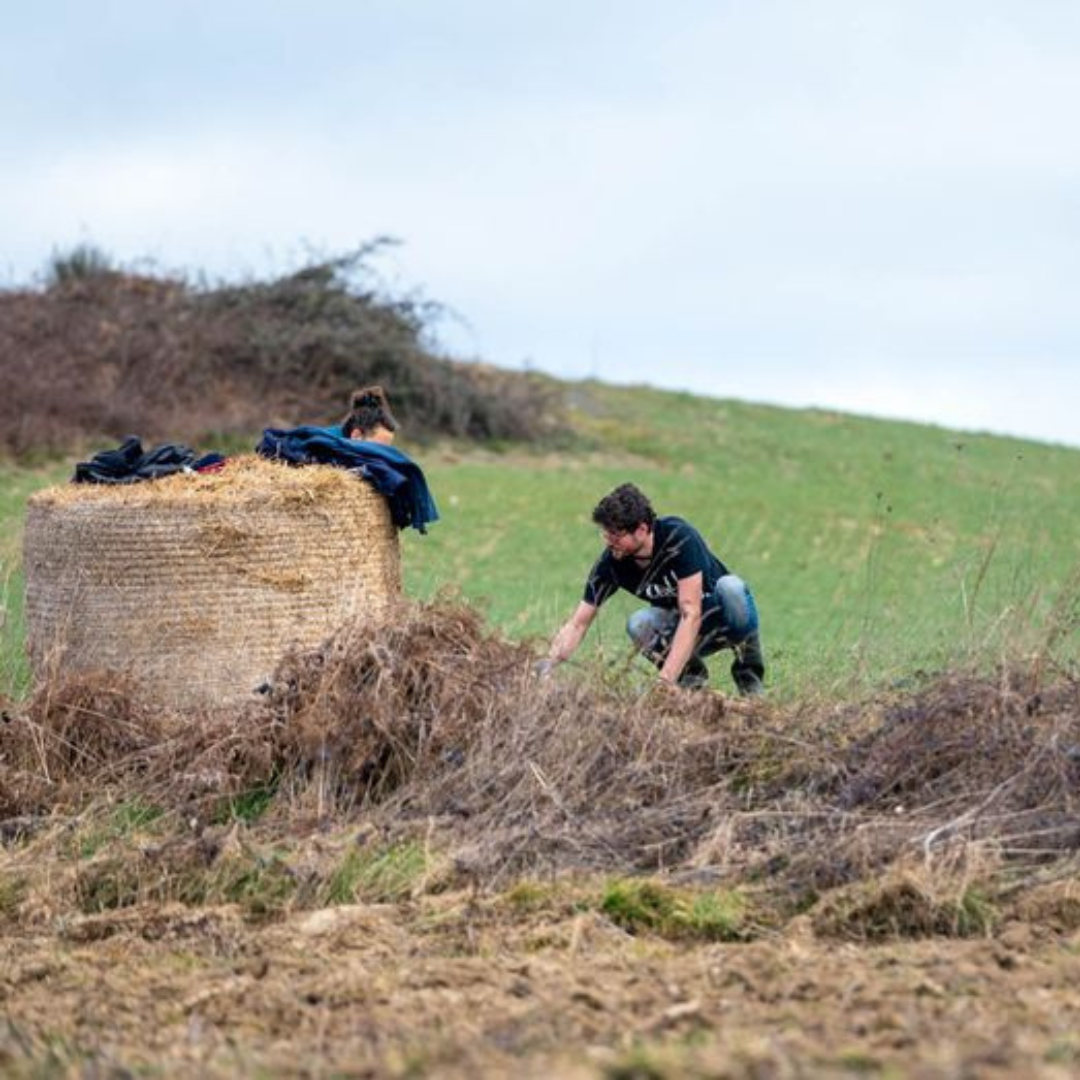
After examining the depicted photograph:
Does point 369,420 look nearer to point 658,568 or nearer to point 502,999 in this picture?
point 658,568

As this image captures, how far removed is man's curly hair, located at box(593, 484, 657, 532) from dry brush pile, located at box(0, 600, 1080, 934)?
74cm

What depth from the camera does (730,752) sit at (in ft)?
23.8

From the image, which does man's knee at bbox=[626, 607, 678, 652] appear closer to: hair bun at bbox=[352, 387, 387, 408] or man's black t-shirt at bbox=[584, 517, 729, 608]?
man's black t-shirt at bbox=[584, 517, 729, 608]

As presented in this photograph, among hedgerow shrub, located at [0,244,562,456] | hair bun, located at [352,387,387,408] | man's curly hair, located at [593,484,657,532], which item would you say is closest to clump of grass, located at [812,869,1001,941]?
man's curly hair, located at [593,484,657,532]

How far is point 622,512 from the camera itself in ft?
27.0

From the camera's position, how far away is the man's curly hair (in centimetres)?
823

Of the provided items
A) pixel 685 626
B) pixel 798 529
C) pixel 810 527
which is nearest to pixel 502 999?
pixel 685 626

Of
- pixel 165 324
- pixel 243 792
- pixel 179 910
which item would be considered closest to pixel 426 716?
pixel 243 792

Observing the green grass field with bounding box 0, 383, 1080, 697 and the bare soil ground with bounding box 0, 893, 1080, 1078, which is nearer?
the bare soil ground with bounding box 0, 893, 1080, 1078

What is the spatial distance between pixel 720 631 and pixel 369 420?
2.26 metres

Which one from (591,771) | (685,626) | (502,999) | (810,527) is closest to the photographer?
(502,999)

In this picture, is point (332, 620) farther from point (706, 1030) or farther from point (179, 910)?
point (706, 1030)

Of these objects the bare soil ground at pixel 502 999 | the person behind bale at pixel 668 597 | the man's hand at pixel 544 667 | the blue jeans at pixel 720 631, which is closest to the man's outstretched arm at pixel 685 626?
the person behind bale at pixel 668 597

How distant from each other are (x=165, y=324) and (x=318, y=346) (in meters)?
2.68
